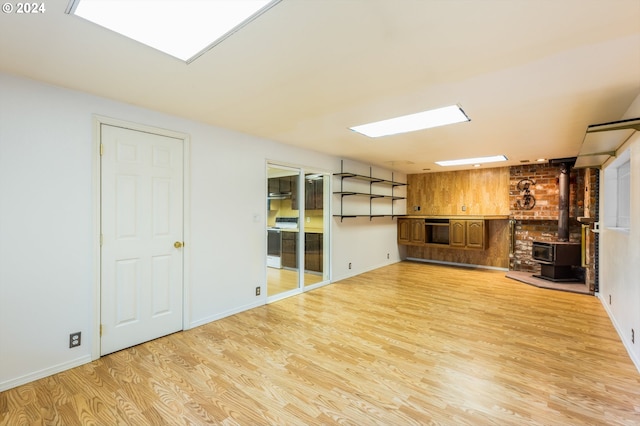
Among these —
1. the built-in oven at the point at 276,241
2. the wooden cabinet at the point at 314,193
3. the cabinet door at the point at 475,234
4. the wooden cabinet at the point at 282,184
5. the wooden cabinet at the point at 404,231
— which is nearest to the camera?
the wooden cabinet at the point at 282,184

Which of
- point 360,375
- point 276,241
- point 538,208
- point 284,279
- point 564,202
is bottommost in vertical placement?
point 360,375

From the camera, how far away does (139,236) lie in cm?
287

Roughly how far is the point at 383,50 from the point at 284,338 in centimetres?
269

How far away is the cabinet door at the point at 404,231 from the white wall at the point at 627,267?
3745mm

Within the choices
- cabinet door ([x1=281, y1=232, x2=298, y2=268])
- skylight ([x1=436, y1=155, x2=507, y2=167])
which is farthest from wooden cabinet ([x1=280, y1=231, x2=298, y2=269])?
skylight ([x1=436, y1=155, x2=507, y2=167])

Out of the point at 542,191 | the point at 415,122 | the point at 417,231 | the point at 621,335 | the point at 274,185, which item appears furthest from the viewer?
the point at 417,231

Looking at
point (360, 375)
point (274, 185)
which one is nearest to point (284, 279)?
point (274, 185)

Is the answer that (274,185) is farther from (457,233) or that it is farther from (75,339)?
(457,233)

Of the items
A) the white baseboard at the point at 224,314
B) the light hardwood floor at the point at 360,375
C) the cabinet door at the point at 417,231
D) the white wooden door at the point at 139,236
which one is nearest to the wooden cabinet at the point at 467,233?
the cabinet door at the point at 417,231

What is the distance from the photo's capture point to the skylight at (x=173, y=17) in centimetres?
143

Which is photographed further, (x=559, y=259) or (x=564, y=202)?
(x=564, y=202)

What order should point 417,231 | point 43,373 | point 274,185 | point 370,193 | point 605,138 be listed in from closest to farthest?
point 43,373
point 605,138
point 274,185
point 370,193
point 417,231

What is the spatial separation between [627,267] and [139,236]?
4.67 m

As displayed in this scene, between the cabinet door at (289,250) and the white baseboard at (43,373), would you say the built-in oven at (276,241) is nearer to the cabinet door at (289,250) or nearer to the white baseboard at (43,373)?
the cabinet door at (289,250)
